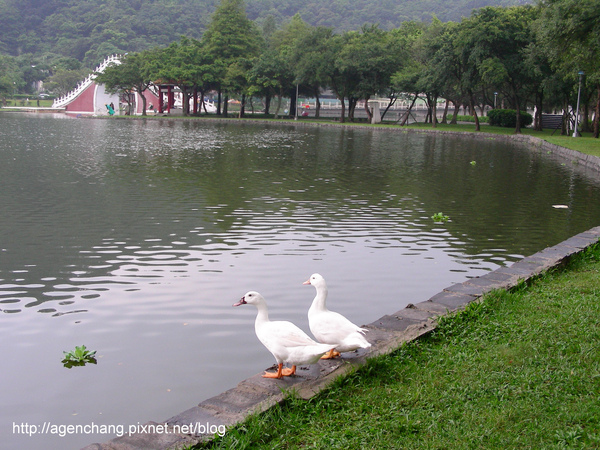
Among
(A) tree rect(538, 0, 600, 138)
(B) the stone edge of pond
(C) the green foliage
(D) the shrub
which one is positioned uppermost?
(A) tree rect(538, 0, 600, 138)

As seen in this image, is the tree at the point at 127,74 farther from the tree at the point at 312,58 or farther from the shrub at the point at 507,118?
the shrub at the point at 507,118

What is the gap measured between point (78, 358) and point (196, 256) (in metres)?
3.65

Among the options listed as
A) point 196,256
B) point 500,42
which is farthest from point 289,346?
point 500,42

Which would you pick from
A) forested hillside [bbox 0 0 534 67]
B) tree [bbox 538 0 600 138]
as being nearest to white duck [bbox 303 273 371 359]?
tree [bbox 538 0 600 138]

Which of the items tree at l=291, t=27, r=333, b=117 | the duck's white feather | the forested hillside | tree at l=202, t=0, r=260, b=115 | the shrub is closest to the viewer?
the duck's white feather

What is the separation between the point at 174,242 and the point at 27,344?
Result: 4.08m

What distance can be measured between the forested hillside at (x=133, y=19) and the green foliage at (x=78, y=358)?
123 metres

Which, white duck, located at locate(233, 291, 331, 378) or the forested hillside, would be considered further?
the forested hillside

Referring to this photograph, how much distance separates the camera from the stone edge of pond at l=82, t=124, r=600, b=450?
3604 millimetres

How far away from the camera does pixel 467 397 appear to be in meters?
4.00

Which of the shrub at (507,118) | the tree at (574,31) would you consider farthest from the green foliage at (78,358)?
the shrub at (507,118)

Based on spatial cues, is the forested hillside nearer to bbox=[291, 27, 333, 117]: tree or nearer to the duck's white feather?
bbox=[291, 27, 333, 117]: tree

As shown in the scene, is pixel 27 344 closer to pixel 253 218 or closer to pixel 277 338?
pixel 277 338

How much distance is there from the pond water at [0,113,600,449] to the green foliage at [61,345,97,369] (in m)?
0.11
